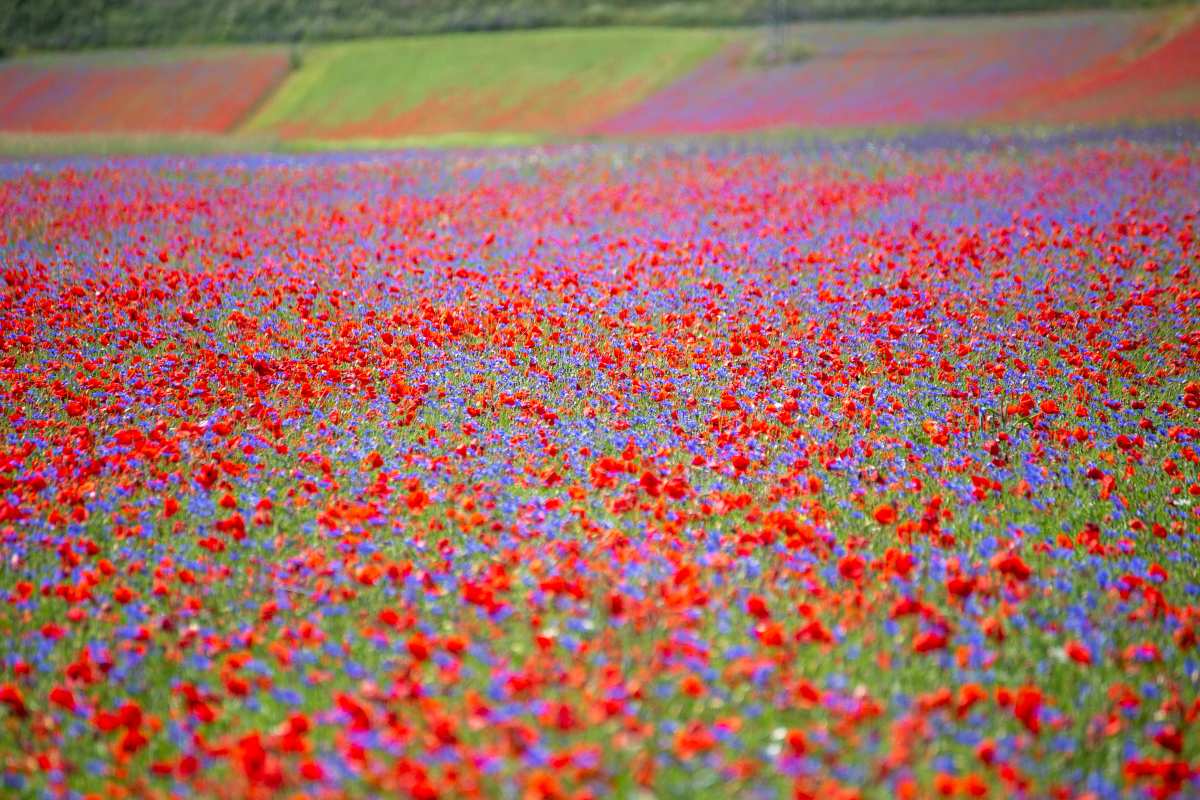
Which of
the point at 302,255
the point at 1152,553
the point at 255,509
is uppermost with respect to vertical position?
the point at 302,255

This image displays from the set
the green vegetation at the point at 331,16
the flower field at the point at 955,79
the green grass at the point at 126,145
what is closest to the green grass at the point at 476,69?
the green vegetation at the point at 331,16

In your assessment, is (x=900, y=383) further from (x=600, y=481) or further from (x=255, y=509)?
(x=255, y=509)

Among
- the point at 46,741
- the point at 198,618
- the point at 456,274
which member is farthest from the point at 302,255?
the point at 46,741

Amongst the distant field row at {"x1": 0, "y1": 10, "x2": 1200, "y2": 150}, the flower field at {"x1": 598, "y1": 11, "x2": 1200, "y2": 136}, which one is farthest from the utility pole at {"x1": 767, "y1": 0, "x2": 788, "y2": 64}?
the flower field at {"x1": 598, "y1": 11, "x2": 1200, "y2": 136}

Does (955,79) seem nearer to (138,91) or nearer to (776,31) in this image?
(776,31)

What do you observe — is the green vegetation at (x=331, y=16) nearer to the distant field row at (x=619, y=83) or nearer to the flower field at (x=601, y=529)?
the distant field row at (x=619, y=83)

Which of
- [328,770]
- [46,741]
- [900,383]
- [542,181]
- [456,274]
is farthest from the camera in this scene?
[542,181]

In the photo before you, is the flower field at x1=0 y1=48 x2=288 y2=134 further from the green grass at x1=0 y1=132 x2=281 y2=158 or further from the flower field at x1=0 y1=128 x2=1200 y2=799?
the flower field at x1=0 y1=128 x2=1200 y2=799
